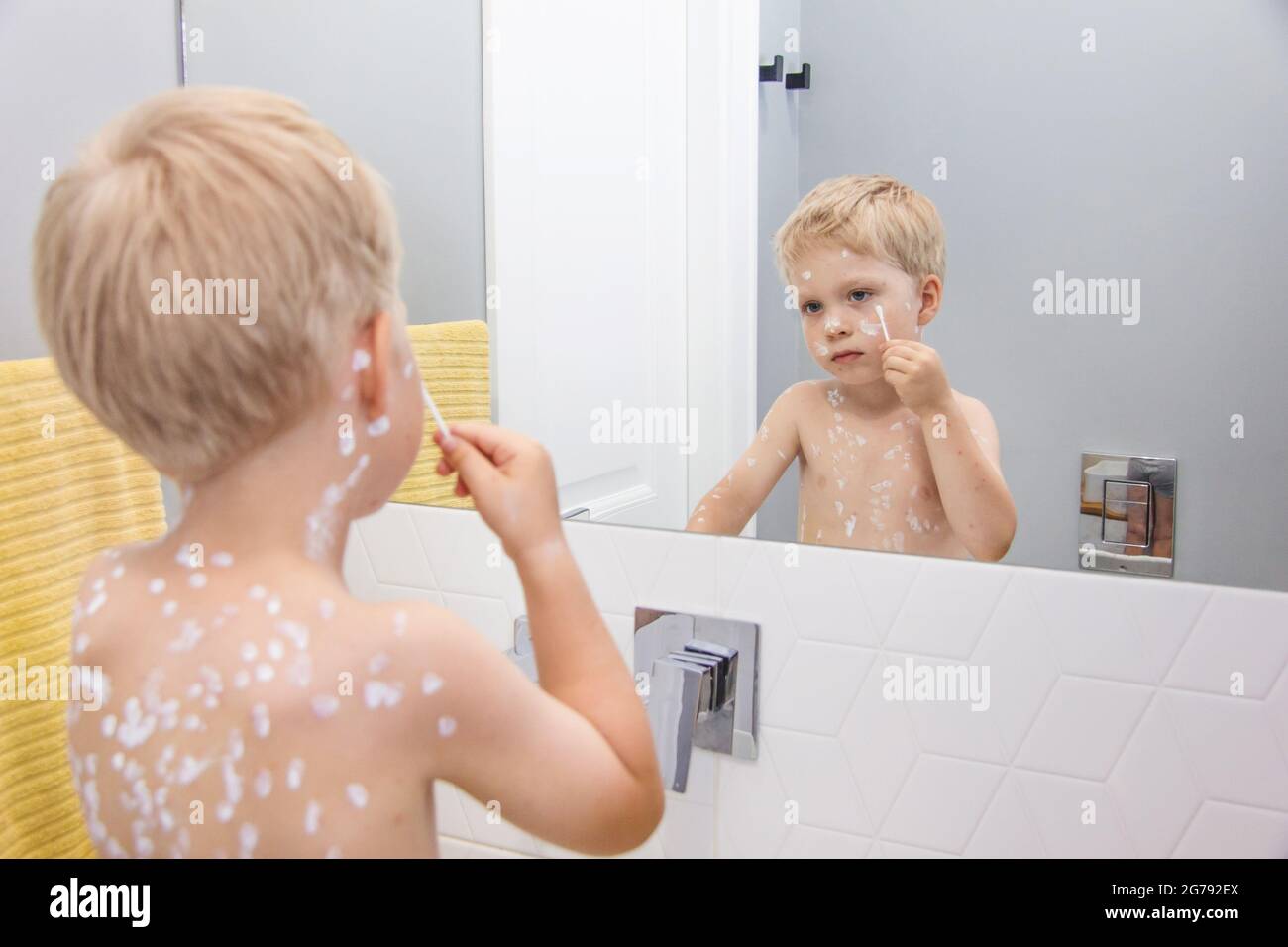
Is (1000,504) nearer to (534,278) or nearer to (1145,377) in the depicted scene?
(1145,377)

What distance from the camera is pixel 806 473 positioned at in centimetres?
93

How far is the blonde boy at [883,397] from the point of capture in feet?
2.83

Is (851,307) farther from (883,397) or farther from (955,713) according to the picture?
(955,713)

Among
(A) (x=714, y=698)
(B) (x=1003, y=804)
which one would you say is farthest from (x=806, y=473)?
(B) (x=1003, y=804)

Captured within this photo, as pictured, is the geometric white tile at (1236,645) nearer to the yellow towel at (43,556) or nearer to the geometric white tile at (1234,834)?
the geometric white tile at (1234,834)

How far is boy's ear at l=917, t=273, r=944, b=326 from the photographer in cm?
85

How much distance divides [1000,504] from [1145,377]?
14cm

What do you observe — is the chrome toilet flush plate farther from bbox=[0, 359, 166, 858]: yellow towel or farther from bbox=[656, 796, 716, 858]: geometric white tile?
bbox=[0, 359, 166, 858]: yellow towel

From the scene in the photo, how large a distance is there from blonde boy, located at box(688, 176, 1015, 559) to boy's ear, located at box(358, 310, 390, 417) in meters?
0.41

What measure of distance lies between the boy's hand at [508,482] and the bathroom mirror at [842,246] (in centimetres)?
31

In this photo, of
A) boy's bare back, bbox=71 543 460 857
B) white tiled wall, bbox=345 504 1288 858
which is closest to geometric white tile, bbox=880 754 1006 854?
white tiled wall, bbox=345 504 1288 858

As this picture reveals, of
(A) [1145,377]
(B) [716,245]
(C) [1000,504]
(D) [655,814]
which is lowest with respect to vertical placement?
(D) [655,814]

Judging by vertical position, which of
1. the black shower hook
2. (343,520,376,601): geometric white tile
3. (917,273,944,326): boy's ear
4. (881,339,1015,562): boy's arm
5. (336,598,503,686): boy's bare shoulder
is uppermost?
the black shower hook

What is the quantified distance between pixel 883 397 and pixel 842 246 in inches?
5.1
